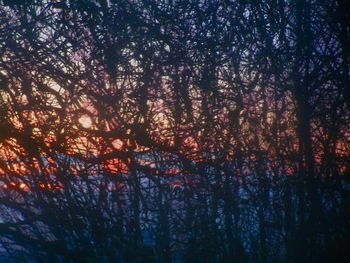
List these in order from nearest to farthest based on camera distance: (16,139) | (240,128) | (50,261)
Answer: (16,139) → (240,128) → (50,261)

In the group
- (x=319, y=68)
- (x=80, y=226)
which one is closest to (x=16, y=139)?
(x=80, y=226)

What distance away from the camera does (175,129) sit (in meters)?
3.21

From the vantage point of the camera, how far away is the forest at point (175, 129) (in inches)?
123

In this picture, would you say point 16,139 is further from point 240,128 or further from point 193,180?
point 240,128

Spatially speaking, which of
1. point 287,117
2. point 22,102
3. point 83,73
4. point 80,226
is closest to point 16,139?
point 22,102

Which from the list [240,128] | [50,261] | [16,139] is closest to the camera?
[16,139]

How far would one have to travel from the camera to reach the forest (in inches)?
123

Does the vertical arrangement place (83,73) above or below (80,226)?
above

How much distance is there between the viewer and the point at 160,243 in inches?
139

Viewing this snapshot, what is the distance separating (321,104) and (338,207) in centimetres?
140

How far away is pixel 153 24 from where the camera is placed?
323 cm

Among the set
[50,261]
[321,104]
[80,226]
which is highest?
[321,104]

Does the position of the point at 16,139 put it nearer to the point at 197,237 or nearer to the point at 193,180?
the point at 193,180

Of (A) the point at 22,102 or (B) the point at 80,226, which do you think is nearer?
(A) the point at 22,102
